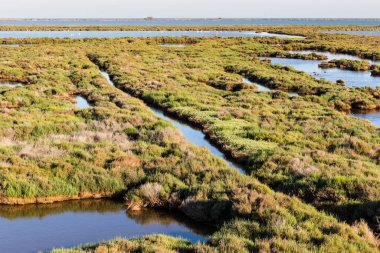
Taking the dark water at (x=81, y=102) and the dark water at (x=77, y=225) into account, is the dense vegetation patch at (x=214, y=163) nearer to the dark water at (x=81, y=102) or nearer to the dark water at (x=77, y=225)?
the dark water at (x=77, y=225)

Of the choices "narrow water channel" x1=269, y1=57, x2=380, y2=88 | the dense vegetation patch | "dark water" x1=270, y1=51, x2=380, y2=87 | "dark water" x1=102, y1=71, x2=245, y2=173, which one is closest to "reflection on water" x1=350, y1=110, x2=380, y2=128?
the dense vegetation patch

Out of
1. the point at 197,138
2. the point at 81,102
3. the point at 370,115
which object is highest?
the point at 81,102

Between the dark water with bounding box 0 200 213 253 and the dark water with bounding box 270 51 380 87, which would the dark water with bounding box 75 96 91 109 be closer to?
the dark water with bounding box 0 200 213 253

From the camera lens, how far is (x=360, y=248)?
936 cm

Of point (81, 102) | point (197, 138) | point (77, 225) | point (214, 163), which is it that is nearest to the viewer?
point (77, 225)

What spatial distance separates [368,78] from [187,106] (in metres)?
28.1

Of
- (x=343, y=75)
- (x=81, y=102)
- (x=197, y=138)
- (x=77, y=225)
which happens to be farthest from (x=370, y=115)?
(x=77, y=225)

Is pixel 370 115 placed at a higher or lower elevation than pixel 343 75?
lower

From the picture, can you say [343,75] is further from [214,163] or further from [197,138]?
[214,163]

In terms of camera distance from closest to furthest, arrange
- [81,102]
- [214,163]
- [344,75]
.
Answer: [214,163]
[81,102]
[344,75]

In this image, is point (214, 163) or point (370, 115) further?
point (370, 115)

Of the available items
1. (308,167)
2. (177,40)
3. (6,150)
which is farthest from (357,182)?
(177,40)

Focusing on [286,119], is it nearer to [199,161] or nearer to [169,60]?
[199,161]

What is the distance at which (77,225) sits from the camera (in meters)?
11.8
